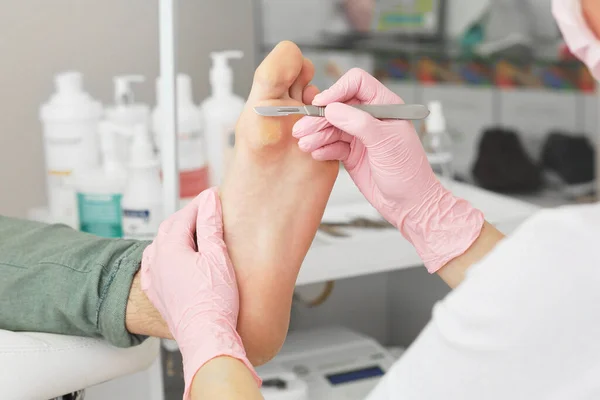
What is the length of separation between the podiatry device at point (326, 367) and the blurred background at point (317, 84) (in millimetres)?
234

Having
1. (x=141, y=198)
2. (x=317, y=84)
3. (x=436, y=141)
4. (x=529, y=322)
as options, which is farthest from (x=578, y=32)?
(x=317, y=84)

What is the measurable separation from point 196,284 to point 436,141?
2.53 feet

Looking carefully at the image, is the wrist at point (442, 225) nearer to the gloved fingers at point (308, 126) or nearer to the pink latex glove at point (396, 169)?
the pink latex glove at point (396, 169)

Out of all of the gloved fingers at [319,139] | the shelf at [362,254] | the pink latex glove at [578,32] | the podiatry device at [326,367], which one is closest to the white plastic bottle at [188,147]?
the shelf at [362,254]

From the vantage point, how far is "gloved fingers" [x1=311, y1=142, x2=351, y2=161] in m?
0.86

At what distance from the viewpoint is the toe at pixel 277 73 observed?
842 millimetres

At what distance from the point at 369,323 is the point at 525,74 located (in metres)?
0.74

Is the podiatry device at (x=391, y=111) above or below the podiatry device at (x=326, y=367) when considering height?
above

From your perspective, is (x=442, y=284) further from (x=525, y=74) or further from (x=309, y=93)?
(x=309, y=93)

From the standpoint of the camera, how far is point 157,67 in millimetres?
1549

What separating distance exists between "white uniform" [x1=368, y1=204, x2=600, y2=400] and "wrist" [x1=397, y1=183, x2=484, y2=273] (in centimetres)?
35

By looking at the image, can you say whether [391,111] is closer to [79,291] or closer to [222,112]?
[79,291]

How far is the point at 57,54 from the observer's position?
1.47 m

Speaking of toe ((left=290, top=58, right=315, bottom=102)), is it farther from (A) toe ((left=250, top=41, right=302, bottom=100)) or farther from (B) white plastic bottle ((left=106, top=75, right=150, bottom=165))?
(B) white plastic bottle ((left=106, top=75, right=150, bottom=165))
